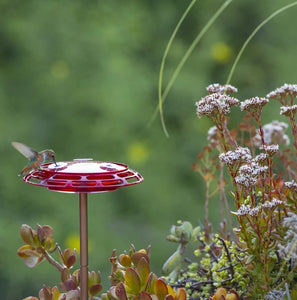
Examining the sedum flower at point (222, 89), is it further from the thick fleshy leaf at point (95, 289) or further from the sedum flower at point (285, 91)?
the thick fleshy leaf at point (95, 289)

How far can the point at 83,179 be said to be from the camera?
0.73m

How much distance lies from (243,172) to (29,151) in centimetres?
33

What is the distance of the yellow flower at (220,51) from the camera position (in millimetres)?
1910

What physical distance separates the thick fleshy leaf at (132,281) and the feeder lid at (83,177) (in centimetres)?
12

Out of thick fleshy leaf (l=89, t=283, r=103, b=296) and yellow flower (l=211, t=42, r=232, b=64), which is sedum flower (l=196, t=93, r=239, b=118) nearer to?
thick fleshy leaf (l=89, t=283, r=103, b=296)

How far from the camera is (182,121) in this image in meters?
1.88

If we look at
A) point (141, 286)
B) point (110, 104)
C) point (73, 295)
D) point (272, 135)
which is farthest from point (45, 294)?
point (110, 104)

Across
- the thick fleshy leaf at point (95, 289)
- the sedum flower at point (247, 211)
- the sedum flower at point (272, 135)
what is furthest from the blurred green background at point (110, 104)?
the sedum flower at point (247, 211)

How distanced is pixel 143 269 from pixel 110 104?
45.3 inches

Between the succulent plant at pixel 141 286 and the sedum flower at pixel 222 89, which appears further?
the sedum flower at pixel 222 89

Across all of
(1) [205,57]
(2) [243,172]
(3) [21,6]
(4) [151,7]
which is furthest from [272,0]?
(2) [243,172]

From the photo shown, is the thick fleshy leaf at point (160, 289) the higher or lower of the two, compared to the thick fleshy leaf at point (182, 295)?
higher

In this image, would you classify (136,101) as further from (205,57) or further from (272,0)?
(272,0)

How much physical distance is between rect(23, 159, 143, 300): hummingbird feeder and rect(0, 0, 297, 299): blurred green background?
3.43 feet
